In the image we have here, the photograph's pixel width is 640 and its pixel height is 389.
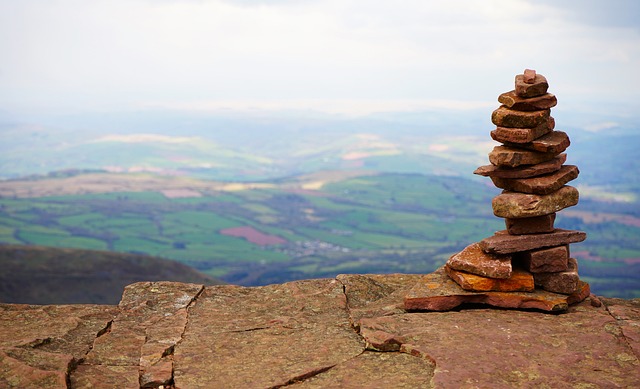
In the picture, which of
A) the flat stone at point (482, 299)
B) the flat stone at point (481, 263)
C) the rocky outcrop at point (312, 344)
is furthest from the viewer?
the flat stone at point (481, 263)

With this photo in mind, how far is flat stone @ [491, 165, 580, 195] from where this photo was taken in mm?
18922

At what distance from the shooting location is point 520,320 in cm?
1734

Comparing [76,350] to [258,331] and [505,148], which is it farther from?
[505,148]

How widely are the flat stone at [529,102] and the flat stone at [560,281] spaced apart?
460 cm

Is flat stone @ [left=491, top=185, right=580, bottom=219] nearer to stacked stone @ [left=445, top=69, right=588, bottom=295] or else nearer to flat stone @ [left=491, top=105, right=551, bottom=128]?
stacked stone @ [left=445, top=69, right=588, bottom=295]

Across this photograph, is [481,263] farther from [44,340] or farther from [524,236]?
[44,340]

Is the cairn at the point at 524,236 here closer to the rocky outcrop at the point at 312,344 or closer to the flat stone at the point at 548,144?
the flat stone at the point at 548,144

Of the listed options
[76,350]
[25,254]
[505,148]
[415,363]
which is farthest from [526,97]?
[25,254]

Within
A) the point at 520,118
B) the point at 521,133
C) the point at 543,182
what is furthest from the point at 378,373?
the point at 520,118

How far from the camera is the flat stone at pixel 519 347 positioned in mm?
13891

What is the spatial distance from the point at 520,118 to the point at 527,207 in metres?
2.48

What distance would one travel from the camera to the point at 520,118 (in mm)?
19141

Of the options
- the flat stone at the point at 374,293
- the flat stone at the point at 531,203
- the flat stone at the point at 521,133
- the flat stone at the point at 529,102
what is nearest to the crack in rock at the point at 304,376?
the flat stone at the point at 374,293

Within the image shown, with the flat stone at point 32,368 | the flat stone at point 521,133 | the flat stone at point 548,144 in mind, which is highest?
the flat stone at point 521,133
